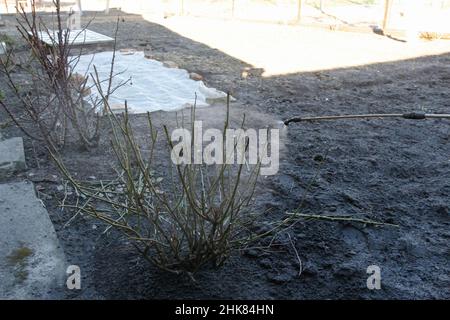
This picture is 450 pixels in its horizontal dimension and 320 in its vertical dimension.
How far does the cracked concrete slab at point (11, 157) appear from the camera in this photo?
10.1 feet

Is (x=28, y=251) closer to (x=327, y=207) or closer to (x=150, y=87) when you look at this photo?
(x=327, y=207)

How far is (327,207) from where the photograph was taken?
2.69m

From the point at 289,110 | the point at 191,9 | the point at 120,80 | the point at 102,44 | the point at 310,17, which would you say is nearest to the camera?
the point at 289,110

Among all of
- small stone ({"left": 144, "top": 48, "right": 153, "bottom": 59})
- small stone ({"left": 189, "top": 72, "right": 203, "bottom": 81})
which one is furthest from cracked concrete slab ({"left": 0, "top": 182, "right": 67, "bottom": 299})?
small stone ({"left": 144, "top": 48, "right": 153, "bottom": 59})

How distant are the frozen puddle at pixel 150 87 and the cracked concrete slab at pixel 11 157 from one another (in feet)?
3.20

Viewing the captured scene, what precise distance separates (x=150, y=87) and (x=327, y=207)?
3.15 m

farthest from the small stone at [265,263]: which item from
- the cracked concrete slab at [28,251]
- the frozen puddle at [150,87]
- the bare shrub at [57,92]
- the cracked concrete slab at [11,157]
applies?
the frozen puddle at [150,87]

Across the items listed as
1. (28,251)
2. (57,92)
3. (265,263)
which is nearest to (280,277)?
(265,263)

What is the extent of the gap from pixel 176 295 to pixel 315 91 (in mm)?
3689

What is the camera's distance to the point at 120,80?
5.64m

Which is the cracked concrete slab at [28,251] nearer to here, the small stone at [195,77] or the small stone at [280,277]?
the small stone at [280,277]

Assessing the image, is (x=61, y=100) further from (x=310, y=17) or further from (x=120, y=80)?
(x=310, y=17)

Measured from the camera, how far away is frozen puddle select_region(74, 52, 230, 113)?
4.70 m
